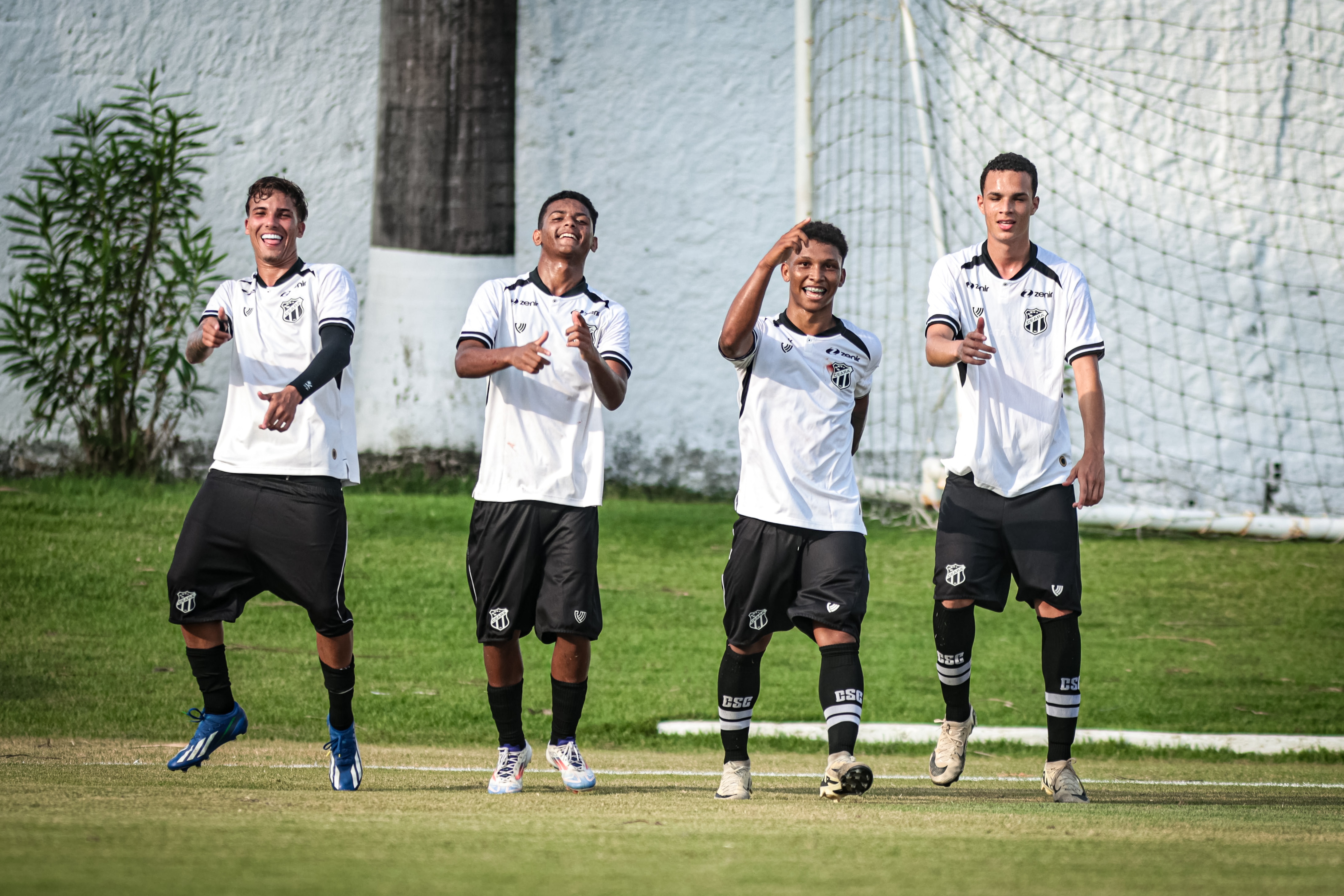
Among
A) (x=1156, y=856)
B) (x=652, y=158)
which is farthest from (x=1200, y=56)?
(x=1156, y=856)

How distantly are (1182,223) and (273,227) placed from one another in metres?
8.41

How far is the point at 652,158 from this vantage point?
11961 mm

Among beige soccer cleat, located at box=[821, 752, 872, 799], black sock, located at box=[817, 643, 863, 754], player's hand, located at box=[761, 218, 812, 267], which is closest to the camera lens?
beige soccer cleat, located at box=[821, 752, 872, 799]

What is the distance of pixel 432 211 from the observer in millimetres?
11461

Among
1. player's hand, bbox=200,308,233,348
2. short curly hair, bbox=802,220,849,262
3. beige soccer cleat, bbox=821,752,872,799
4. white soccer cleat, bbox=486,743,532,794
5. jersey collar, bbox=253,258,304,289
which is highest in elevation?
short curly hair, bbox=802,220,849,262

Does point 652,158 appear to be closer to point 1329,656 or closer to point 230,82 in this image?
point 230,82

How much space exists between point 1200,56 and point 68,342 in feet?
30.0

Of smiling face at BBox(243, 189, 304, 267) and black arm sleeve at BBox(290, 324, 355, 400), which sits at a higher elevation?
smiling face at BBox(243, 189, 304, 267)

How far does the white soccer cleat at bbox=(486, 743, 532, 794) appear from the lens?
4.91 m

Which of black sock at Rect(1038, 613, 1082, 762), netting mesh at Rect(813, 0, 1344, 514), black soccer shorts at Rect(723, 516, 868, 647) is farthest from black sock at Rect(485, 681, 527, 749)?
netting mesh at Rect(813, 0, 1344, 514)

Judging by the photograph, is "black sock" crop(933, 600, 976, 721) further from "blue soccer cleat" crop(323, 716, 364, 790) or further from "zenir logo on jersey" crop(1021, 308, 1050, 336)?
"blue soccer cleat" crop(323, 716, 364, 790)

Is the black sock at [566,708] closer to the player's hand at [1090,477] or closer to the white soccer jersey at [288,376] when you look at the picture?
the white soccer jersey at [288,376]

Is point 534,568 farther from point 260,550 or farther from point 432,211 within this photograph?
point 432,211

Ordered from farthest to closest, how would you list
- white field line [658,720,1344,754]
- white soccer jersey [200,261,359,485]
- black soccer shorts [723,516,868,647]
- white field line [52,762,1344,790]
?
white field line [658,720,1344,754], white field line [52,762,1344,790], white soccer jersey [200,261,359,485], black soccer shorts [723,516,868,647]
